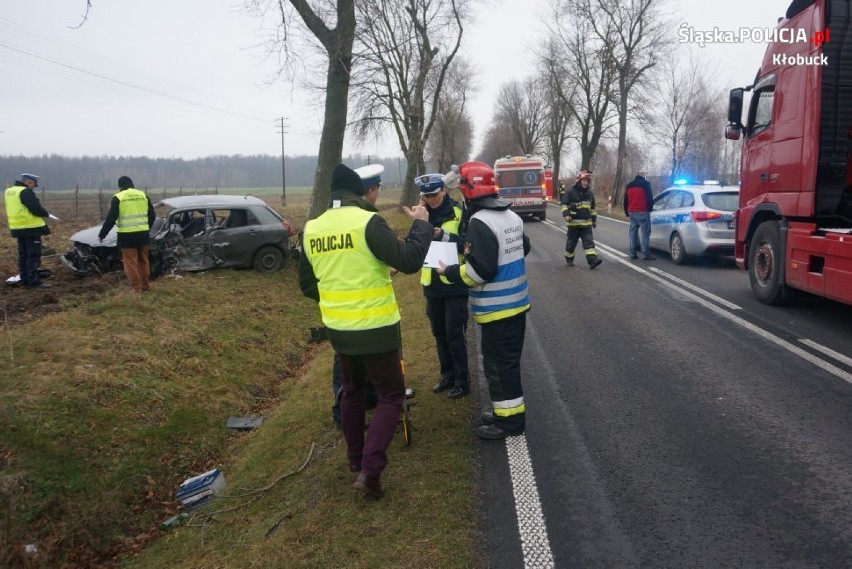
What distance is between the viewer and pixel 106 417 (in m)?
5.23

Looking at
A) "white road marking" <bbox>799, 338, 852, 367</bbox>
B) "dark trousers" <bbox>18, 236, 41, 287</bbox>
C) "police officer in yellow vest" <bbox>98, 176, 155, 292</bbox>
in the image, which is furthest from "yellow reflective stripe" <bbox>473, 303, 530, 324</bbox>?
"dark trousers" <bbox>18, 236, 41, 287</bbox>

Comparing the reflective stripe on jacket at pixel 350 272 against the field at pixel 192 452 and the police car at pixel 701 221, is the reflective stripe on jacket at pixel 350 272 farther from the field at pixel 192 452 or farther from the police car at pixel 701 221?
the police car at pixel 701 221

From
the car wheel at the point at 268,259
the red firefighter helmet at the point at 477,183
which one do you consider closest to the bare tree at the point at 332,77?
the car wheel at the point at 268,259

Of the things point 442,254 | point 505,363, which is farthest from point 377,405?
point 442,254

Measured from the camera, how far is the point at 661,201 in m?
13.3

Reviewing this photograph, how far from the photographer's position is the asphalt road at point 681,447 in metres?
3.04

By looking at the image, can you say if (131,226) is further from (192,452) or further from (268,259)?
(192,452)

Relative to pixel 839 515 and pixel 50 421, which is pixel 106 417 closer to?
pixel 50 421

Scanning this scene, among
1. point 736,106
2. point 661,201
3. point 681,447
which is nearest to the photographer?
point 681,447

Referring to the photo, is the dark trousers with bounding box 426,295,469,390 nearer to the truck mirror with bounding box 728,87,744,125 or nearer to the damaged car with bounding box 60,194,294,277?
the truck mirror with bounding box 728,87,744,125

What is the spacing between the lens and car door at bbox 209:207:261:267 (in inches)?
444

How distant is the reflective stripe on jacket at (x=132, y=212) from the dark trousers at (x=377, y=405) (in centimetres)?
655

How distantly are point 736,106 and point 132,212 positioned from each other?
8947mm

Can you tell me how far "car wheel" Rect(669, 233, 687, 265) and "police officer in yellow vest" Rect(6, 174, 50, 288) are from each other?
1131 centimetres
